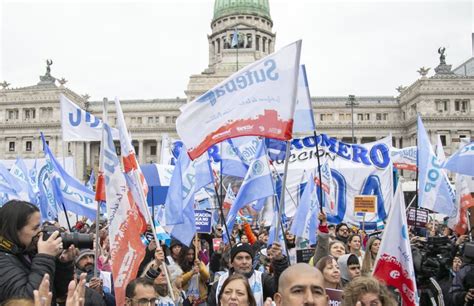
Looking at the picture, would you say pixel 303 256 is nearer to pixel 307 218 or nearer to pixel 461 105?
pixel 307 218

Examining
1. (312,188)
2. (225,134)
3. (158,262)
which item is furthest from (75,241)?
(312,188)

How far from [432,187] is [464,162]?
0.87 meters

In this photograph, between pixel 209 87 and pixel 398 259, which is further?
pixel 209 87

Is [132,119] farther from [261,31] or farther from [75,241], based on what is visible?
[75,241]

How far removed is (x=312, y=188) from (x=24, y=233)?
7557mm

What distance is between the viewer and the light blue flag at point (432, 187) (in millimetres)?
11648

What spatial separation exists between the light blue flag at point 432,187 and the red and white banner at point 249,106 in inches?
275

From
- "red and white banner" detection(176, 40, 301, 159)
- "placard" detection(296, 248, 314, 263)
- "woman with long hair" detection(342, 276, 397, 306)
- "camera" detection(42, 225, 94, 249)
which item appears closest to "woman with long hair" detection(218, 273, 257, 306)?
"woman with long hair" detection(342, 276, 397, 306)

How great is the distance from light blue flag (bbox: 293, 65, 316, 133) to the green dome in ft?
233

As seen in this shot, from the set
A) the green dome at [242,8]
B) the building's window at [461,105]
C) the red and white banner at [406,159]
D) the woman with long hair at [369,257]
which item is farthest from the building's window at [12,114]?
the woman with long hair at [369,257]

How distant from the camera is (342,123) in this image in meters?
65.4

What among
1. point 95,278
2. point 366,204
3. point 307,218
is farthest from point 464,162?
point 95,278

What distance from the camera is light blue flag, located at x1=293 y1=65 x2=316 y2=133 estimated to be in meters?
6.96

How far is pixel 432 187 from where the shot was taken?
11922 millimetres
